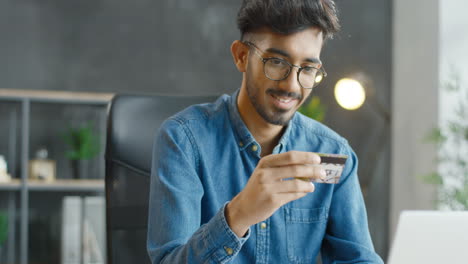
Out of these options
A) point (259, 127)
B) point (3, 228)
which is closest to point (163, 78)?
point (3, 228)

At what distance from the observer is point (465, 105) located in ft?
9.99

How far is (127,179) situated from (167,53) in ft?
8.94

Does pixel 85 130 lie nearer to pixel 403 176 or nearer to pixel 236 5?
pixel 236 5

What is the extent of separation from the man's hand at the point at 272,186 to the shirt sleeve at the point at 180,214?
0.10 ft

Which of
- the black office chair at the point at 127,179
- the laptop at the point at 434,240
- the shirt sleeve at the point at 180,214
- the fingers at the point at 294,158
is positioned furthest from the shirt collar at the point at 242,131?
the laptop at the point at 434,240

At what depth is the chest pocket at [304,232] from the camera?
1300 mm

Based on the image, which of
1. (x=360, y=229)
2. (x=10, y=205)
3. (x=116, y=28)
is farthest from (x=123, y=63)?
(x=360, y=229)

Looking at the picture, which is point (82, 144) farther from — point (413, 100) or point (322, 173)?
point (322, 173)

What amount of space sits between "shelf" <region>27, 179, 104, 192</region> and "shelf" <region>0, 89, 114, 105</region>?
483 millimetres

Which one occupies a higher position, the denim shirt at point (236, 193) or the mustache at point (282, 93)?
the mustache at point (282, 93)

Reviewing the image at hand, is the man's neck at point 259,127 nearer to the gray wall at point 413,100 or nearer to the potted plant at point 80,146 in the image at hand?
the gray wall at point 413,100

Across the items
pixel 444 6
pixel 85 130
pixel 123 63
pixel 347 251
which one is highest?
pixel 444 6

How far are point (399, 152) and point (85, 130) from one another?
204 cm

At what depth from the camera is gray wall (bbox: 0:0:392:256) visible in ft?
12.7
